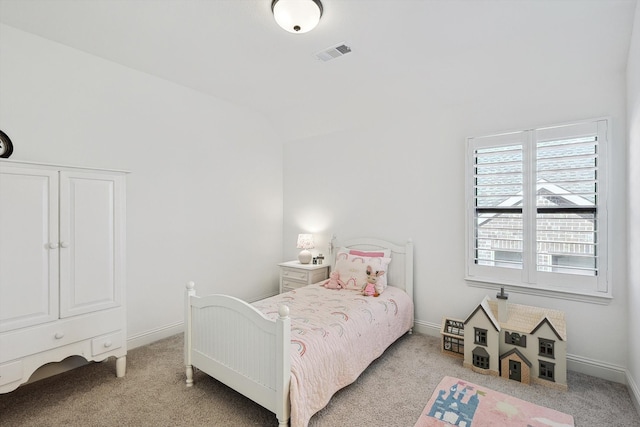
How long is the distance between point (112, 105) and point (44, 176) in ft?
3.84

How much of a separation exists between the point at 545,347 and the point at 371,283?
5.05 feet

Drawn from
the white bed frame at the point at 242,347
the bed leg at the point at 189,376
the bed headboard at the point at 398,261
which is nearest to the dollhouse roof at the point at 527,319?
the bed headboard at the point at 398,261

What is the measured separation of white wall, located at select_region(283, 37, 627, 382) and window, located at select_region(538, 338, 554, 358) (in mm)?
454

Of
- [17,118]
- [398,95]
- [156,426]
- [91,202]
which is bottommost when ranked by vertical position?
[156,426]

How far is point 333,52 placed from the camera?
279cm

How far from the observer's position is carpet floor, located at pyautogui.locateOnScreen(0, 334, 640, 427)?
81.4 inches

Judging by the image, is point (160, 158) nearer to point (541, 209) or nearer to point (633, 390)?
point (541, 209)

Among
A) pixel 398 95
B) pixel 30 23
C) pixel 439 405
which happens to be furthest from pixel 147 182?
pixel 439 405

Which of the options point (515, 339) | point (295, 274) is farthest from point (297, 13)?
point (515, 339)

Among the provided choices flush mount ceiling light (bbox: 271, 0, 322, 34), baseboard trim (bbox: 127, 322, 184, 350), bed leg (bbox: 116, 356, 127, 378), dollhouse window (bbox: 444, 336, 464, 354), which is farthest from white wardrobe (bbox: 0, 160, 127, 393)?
dollhouse window (bbox: 444, 336, 464, 354)

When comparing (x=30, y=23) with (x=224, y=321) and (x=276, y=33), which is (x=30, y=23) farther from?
(x=224, y=321)

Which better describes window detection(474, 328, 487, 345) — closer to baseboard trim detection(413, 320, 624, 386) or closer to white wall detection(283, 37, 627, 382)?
white wall detection(283, 37, 627, 382)

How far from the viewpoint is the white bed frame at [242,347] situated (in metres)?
1.84

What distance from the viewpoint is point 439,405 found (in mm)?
2209
